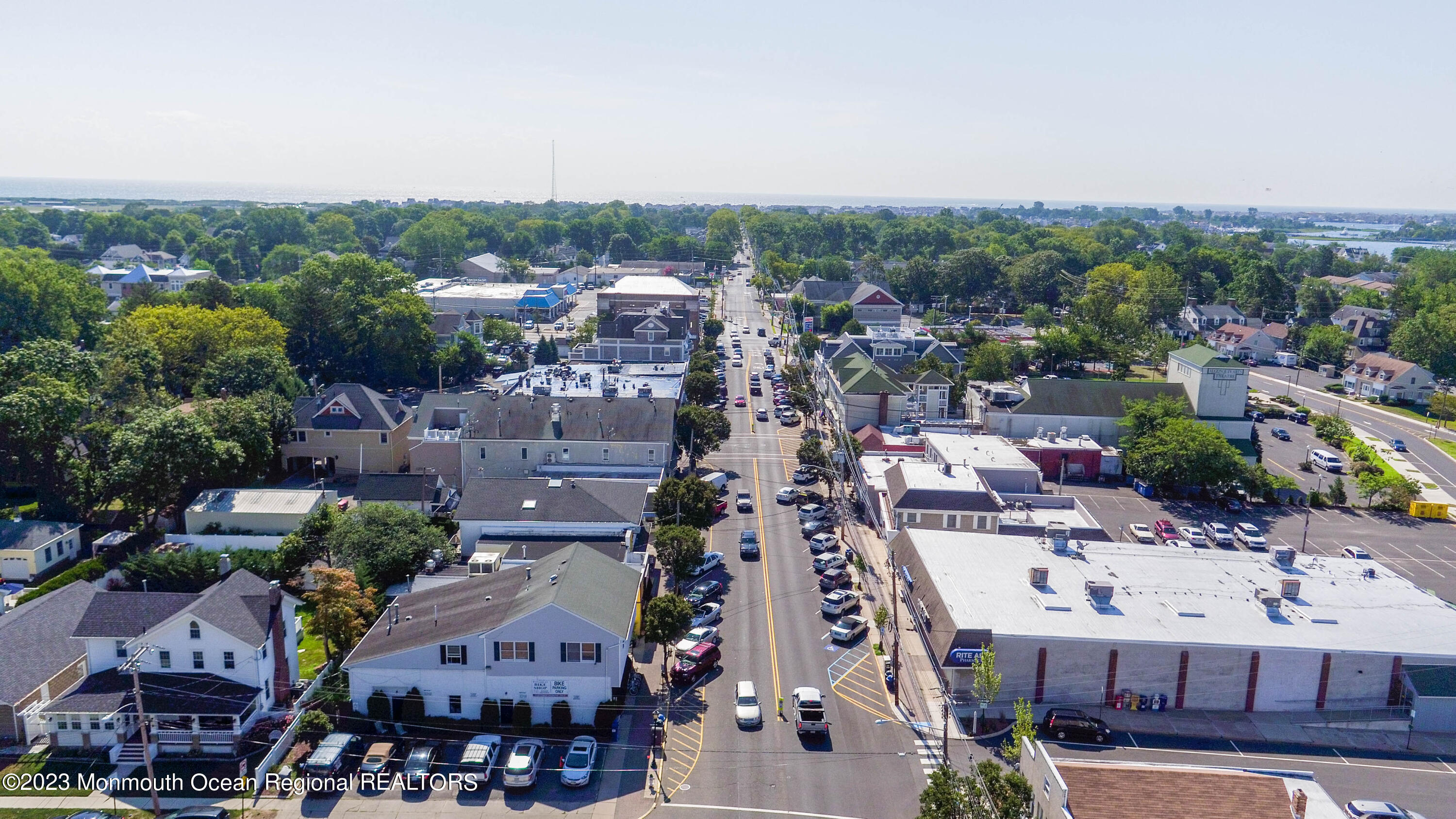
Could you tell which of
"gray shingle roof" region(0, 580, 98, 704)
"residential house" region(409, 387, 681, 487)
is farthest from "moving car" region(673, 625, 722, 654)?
"gray shingle roof" region(0, 580, 98, 704)

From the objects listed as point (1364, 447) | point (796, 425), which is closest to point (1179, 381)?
point (1364, 447)

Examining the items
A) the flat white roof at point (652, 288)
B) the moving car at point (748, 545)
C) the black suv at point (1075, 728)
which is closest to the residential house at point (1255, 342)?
the flat white roof at point (652, 288)

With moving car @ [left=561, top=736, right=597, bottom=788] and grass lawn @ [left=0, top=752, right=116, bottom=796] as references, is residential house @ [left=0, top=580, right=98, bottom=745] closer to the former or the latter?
grass lawn @ [left=0, top=752, right=116, bottom=796]

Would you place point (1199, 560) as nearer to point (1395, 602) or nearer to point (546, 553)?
point (1395, 602)

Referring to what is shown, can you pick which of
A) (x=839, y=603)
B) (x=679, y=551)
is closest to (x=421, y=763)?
(x=679, y=551)

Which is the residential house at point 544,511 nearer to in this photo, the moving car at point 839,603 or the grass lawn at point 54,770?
the moving car at point 839,603

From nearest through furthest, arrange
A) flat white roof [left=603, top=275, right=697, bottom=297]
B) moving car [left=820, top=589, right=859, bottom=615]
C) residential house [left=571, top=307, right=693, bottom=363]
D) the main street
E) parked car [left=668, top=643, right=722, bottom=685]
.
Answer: the main street, parked car [left=668, top=643, right=722, bottom=685], moving car [left=820, top=589, right=859, bottom=615], residential house [left=571, top=307, right=693, bottom=363], flat white roof [left=603, top=275, right=697, bottom=297]
